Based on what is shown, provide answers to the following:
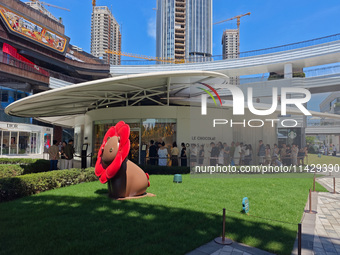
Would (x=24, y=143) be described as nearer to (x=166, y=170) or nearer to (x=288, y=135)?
(x=166, y=170)

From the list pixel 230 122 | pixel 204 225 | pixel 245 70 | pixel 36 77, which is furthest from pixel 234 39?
pixel 204 225

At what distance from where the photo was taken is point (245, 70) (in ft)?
132

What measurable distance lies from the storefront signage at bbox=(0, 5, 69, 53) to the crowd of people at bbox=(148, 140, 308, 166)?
109 ft

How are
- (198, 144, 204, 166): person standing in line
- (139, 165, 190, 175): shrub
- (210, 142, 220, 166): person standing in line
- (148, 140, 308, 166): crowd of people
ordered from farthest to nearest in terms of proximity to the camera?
(198, 144, 204, 166): person standing in line < (210, 142, 220, 166): person standing in line < (148, 140, 308, 166): crowd of people < (139, 165, 190, 175): shrub

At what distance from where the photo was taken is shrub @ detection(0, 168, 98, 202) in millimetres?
7652

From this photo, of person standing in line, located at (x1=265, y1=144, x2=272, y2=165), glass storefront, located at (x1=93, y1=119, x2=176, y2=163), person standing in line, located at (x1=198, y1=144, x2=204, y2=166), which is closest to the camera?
person standing in line, located at (x1=265, y1=144, x2=272, y2=165)

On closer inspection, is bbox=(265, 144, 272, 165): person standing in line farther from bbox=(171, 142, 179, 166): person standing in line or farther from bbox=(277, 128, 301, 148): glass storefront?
bbox=(171, 142, 179, 166): person standing in line

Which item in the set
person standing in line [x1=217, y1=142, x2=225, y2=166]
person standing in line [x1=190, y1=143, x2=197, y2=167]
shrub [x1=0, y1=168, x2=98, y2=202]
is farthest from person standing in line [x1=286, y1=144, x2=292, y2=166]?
shrub [x1=0, y1=168, x2=98, y2=202]

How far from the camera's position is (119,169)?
24.2ft

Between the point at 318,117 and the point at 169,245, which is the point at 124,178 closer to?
the point at 169,245

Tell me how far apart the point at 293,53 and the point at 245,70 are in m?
7.33

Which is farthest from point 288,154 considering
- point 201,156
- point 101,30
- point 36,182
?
point 101,30

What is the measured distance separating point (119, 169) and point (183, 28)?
13572 centimetres

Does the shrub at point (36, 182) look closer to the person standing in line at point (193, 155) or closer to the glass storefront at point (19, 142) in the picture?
the person standing in line at point (193, 155)
